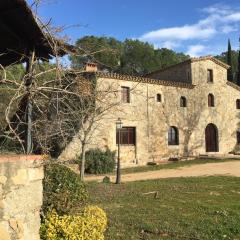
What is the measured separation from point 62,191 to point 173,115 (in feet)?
81.4

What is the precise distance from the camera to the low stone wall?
18.3 ft

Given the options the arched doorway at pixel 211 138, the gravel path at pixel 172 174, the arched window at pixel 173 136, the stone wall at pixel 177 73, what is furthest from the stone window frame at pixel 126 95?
the arched doorway at pixel 211 138

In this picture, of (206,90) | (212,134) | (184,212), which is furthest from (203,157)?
(184,212)

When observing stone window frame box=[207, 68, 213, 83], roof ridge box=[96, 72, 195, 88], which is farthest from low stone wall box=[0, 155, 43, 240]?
stone window frame box=[207, 68, 213, 83]

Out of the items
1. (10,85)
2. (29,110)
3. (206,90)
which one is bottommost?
(29,110)

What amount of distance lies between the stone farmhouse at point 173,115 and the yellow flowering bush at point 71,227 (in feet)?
57.0

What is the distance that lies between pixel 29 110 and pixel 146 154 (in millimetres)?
22956

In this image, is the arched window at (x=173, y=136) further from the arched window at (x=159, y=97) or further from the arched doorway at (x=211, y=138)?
the arched doorway at (x=211, y=138)

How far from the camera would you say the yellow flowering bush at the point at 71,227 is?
6305 millimetres

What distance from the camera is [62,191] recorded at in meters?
6.90

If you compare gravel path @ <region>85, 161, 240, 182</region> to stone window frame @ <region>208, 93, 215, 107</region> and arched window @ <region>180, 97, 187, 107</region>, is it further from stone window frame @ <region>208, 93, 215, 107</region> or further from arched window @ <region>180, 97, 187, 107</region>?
stone window frame @ <region>208, 93, 215, 107</region>

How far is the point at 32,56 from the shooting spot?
21.2 ft

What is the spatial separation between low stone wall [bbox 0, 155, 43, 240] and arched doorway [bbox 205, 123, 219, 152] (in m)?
28.7

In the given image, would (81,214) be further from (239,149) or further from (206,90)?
(239,149)
